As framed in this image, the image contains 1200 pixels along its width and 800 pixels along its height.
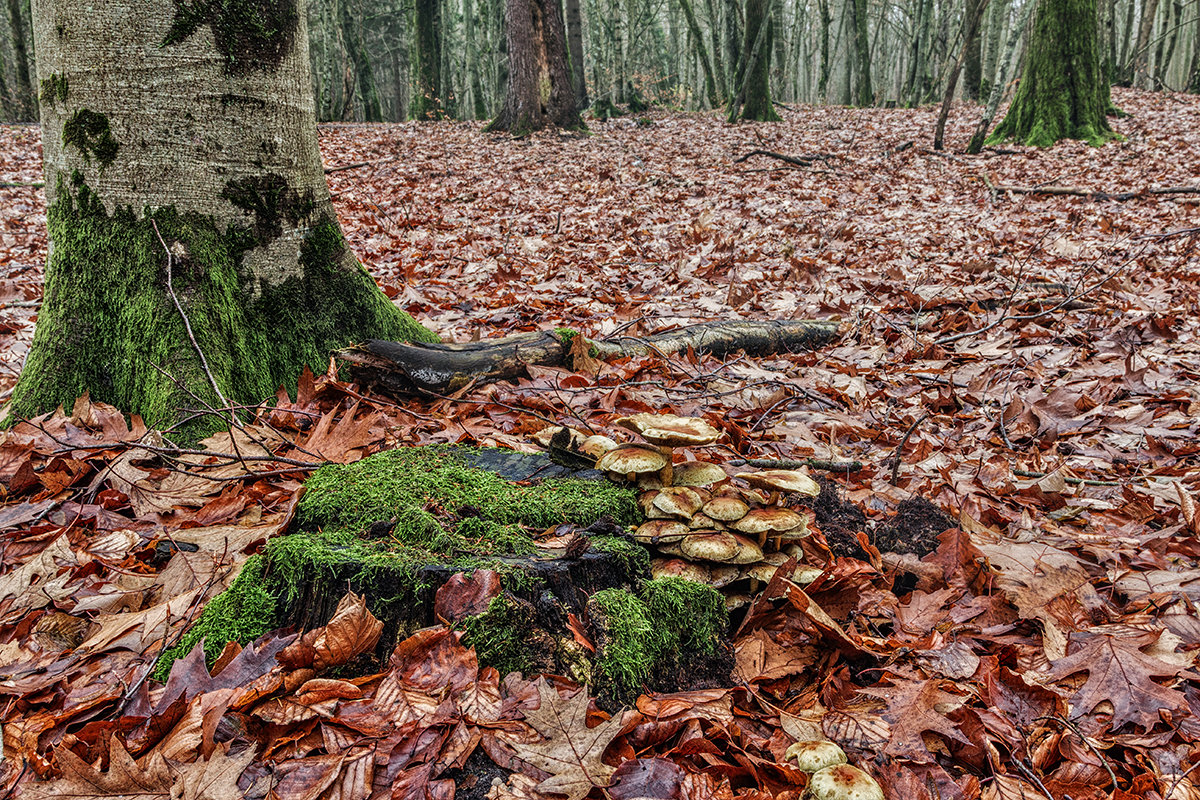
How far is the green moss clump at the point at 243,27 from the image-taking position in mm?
3000

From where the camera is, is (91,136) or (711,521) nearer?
(711,521)

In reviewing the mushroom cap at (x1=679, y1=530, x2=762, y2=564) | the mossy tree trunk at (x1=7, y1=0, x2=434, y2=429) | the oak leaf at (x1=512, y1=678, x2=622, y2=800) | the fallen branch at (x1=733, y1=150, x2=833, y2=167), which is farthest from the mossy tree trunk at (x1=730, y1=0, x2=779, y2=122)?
the oak leaf at (x1=512, y1=678, x2=622, y2=800)

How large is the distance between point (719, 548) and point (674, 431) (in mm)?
388

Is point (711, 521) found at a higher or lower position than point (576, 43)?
lower

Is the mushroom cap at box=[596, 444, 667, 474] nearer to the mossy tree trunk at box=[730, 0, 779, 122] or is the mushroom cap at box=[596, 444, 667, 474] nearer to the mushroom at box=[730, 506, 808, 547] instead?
the mushroom at box=[730, 506, 808, 547]

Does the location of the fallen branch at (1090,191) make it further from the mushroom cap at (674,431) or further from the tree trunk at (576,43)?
the tree trunk at (576,43)

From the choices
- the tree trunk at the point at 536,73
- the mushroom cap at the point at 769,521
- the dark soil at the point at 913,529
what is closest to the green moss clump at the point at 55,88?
the mushroom cap at the point at 769,521

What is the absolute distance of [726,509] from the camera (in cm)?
222

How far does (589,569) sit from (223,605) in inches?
41.9

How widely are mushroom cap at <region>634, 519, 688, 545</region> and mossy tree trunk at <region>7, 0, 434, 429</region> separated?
1.96 m

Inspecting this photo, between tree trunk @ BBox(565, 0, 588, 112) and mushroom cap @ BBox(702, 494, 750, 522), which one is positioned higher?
tree trunk @ BBox(565, 0, 588, 112)

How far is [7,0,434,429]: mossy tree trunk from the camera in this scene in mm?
2996

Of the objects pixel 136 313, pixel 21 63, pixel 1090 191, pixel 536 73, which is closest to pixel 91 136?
pixel 136 313

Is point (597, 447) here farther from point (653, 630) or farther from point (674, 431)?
point (653, 630)
